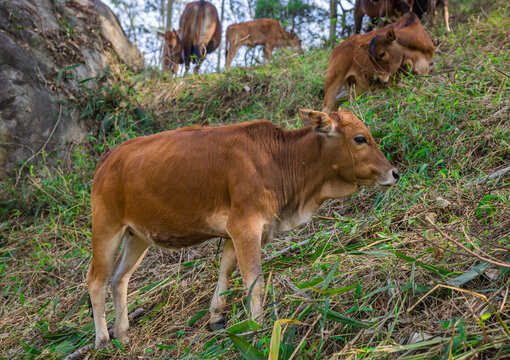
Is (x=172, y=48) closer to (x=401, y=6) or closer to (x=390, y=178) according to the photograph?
(x=401, y=6)

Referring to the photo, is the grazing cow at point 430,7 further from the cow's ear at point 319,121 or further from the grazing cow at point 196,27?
the cow's ear at point 319,121

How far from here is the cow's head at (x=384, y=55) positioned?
747cm

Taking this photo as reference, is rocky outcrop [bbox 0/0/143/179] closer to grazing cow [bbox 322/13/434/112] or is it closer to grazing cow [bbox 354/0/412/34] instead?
grazing cow [bbox 322/13/434/112]

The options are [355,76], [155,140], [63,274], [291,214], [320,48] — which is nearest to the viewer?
[291,214]

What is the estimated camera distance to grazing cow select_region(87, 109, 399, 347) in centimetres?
399

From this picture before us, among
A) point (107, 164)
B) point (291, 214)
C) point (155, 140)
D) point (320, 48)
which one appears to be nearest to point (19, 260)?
point (107, 164)

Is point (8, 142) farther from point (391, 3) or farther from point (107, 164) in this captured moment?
point (391, 3)

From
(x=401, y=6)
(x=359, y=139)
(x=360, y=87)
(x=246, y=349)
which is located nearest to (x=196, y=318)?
(x=246, y=349)

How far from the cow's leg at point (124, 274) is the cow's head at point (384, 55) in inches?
176

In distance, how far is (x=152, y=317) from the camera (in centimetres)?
461

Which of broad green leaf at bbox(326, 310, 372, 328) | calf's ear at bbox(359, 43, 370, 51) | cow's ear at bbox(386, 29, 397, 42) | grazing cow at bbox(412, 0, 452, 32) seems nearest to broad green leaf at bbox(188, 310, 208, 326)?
broad green leaf at bbox(326, 310, 372, 328)

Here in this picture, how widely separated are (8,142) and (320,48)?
6.95 metres

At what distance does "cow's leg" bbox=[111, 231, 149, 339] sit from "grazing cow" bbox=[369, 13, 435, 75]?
178 inches

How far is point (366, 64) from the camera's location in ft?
25.2
